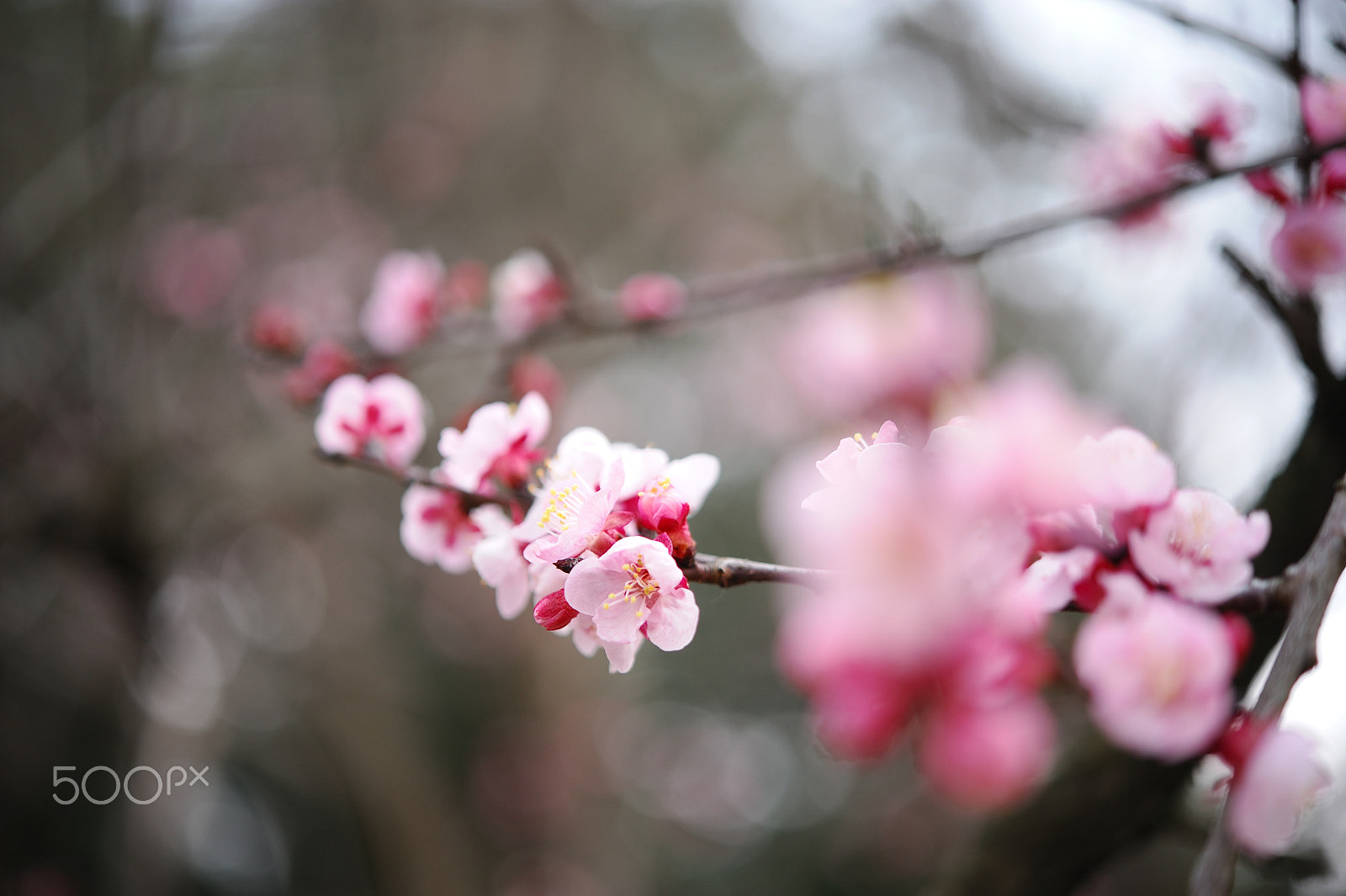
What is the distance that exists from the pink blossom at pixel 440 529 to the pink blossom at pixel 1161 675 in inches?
27.3

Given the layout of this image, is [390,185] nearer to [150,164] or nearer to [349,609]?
[150,164]

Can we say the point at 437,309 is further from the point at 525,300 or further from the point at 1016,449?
the point at 1016,449

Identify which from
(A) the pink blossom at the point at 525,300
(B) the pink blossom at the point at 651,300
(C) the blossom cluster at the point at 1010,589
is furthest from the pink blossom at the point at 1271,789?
(A) the pink blossom at the point at 525,300

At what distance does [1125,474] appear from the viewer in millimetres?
629

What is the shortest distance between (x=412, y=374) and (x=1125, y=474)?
3418 millimetres

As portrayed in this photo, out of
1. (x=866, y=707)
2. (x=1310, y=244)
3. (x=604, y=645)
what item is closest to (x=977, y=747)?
(x=866, y=707)

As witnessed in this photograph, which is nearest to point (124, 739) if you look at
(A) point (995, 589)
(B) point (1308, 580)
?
(A) point (995, 589)

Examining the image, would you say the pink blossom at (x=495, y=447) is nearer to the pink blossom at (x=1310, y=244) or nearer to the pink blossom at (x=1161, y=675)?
the pink blossom at (x=1161, y=675)

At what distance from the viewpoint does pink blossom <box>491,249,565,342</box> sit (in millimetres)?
1704

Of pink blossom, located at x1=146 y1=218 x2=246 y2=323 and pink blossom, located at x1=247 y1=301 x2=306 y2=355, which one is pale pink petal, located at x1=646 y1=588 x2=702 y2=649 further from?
pink blossom, located at x1=146 y1=218 x2=246 y2=323

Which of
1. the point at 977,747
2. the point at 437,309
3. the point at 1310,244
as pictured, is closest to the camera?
the point at 977,747

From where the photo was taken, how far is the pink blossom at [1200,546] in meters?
0.61

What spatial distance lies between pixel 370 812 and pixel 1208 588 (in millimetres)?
4034

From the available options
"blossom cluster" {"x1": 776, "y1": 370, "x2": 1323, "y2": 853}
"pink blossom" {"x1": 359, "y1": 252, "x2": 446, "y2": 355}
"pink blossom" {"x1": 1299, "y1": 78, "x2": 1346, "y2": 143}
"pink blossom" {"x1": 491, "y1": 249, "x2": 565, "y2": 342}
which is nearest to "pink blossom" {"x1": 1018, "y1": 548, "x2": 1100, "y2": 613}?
"blossom cluster" {"x1": 776, "y1": 370, "x2": 1323, "y2": 853}
